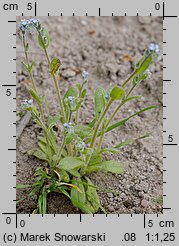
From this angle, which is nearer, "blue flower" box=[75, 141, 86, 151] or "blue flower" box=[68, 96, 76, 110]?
"blue flower" box=[68, 96, 76, 110]

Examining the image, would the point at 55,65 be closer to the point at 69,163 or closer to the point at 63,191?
the point at 69,163

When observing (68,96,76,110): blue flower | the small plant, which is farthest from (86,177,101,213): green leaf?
(68,96,76,110): blue flower

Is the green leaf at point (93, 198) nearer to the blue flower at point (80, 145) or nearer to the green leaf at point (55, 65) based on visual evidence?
the blue flower at point (80, 145)

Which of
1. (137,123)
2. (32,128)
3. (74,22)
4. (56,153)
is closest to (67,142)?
(56,153)

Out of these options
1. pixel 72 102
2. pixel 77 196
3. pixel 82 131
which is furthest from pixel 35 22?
pixel 77 196

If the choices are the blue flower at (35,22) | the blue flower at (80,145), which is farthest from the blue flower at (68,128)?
the blue flower at (35,22)

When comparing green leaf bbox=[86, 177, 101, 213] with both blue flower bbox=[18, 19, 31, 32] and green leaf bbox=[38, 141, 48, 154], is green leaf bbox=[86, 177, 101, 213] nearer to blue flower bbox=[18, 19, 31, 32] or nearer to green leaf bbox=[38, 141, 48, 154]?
green leaf bbox=[38, 141, 48, 154]
